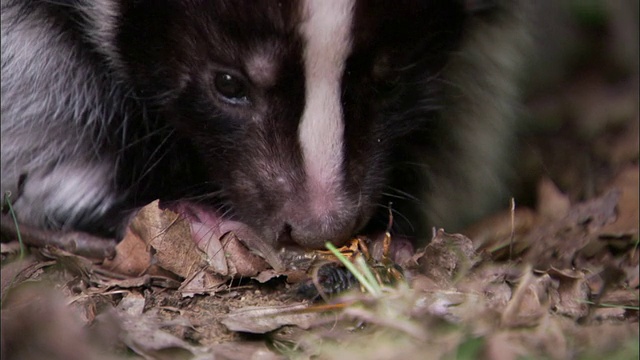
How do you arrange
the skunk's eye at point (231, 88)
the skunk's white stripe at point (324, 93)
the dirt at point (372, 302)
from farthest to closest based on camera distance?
the skunk's eye at point (231, 88) < the skunk's white stripe at point (324, 93) < the dirt at point (372, 302)

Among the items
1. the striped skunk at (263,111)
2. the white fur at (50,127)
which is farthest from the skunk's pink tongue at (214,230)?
the white fur at (50,127)

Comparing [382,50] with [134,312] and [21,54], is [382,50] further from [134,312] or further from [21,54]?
[21,54]

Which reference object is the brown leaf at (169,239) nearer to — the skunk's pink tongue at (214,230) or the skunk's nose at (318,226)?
the skunk's pink tongue at (214,230)

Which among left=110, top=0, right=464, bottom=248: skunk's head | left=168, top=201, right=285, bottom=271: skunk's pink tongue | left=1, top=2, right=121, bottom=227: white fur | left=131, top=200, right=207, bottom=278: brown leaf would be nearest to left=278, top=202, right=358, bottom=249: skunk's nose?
left=110, top=0, right=464, bottom=248: skunk's head

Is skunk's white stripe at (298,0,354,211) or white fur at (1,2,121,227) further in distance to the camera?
white fur at (1,2,121,227)

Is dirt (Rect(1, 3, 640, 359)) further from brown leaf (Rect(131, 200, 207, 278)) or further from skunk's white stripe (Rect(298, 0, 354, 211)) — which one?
skunk's white stripe (Rect(298, 0, 354, 211))

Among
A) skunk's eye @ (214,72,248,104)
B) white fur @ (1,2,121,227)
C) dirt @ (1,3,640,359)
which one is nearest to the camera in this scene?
dirt @ (1,3,640,359)

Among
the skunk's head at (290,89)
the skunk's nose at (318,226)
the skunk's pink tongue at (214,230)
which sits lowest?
the skunk's pink tongue at (214,230)

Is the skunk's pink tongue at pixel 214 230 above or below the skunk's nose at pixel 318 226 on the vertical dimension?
below
